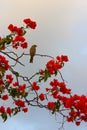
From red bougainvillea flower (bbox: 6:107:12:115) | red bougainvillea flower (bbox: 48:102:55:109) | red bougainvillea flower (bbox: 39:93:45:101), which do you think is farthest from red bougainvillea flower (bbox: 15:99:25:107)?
red bougainvillea flower (bbox: 48:102:55:109)

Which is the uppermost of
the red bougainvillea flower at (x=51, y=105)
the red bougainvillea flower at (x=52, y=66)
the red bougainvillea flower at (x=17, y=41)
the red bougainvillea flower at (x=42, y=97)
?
the red bougainvillea flower at (x=17, y=41)

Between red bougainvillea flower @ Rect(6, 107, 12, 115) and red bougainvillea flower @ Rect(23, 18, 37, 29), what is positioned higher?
red bougainvillea flower @ Rect(23, 18, 37, 29)

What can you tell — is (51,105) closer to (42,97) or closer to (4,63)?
(42,97)

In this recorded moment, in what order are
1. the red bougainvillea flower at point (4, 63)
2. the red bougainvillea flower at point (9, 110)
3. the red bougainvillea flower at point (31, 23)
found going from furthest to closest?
the red bougainvillea flower at point (9, 110)
the red bougainvillea flower at point (31, 23)
the red bougainvillea flower at point (4, 63)

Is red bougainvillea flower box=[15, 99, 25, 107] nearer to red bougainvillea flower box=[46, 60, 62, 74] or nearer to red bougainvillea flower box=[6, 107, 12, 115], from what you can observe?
red bougainvillea flower box=[6, 107, 12, 115]

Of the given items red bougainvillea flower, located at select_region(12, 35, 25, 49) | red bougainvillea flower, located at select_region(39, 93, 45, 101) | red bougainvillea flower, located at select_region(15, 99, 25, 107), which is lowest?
red bougainvillea flower, located at select_region(15, 99, 25, 107)

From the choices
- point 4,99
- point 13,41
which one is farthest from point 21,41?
point 4,99

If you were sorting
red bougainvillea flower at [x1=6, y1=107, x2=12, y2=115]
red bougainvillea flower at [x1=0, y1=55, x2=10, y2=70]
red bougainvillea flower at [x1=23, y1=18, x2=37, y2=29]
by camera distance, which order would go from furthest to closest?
1. red bougainvillea flower at [x1=6, y1=107, x2=12, y2=115]
2. red bougainvillea flower at [x1=23, y1=18, x2=37, y2=29]
3. red bougainvillea flower at [x1=0, y1=55, x2=10, y2=70]

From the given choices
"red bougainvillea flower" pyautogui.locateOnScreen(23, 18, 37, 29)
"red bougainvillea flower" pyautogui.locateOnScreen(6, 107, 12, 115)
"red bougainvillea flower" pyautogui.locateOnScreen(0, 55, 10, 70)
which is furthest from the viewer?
"red bougainvillea flower" pyautogui.locateOnScreen(6, 107, 12, 115)

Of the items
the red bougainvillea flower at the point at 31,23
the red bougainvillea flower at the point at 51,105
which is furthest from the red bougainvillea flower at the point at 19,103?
the red bougainvillea flower at the point at 31,23

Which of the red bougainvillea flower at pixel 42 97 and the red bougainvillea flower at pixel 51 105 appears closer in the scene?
the red bougainvillea flower at pixel 51 105

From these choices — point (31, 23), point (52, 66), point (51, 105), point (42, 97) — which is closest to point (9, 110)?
point (42, 97)

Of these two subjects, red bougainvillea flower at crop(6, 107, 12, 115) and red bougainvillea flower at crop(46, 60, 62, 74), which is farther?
red bougainvillea flower at crop(6, 107, 12, 115)

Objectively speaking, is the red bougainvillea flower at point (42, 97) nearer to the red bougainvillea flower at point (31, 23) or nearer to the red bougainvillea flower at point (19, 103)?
the red bougainvillea flower at point (19, 103)
